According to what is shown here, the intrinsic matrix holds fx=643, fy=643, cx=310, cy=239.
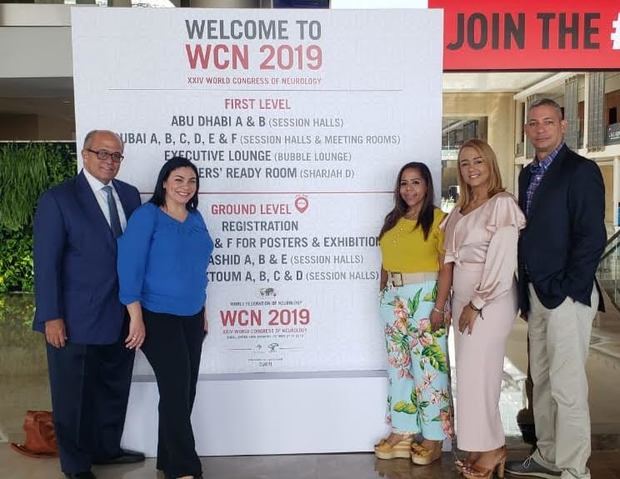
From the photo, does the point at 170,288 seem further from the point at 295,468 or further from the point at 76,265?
the point at 295,468

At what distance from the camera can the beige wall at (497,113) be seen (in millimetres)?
12625

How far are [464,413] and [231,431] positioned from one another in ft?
3.66

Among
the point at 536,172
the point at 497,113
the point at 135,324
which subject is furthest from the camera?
the point at 497,113

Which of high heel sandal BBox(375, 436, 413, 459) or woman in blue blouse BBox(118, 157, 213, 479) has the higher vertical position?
woman in blue blouse BBox(118, 157, 213, 479)

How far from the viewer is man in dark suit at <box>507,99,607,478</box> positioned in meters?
2.55

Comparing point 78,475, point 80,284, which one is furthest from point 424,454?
point 80,284

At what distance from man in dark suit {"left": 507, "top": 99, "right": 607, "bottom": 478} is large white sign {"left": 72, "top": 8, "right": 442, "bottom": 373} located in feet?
1.88

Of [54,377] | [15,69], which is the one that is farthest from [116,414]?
[15,69]

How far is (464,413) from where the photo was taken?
108 inches

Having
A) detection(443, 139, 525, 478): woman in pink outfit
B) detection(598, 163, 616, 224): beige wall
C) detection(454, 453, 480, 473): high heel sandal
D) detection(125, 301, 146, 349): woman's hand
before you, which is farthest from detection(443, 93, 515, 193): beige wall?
detection(125, 301, 146, 349): woman's hand

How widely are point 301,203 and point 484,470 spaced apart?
4.78 ft

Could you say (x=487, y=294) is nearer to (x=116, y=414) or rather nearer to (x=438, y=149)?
(x=438, y=149)

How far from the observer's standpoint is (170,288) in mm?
2545

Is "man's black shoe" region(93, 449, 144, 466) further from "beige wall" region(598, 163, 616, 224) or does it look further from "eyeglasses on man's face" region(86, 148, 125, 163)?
"beige wall" region(598, 163, 616, 224)
